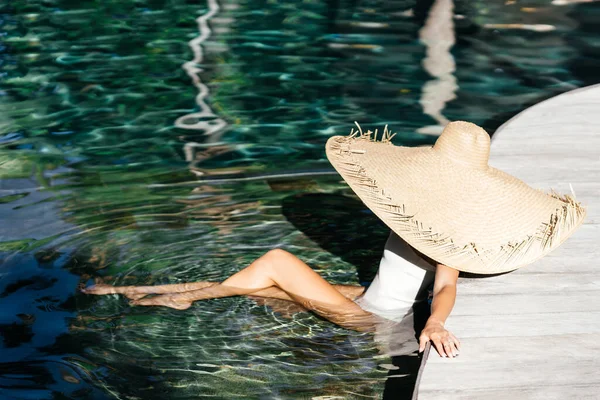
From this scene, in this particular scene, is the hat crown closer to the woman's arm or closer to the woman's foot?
the woman's arm

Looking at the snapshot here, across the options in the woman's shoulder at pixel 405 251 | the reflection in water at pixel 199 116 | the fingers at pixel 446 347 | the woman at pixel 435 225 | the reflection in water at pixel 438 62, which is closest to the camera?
the fingers at pixel 446 347

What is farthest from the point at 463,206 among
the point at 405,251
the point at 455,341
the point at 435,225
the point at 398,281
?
the point at 455,341

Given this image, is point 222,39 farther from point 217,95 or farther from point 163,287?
point 163,287

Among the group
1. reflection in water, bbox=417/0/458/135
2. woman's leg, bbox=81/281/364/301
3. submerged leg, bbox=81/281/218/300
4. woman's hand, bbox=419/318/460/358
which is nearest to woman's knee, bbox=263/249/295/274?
woman's leg, bbox=81/281/364/301

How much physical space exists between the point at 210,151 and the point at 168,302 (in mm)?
2806

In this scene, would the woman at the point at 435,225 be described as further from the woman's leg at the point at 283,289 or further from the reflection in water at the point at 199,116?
the reflection in water at the point at 199,116

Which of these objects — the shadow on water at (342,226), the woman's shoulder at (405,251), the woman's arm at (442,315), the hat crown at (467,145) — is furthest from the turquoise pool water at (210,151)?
the hat crown at (467,145)

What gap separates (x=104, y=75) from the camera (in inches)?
358

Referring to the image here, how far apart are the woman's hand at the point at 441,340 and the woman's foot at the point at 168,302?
1.59 metres

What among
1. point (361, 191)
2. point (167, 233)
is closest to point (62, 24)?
point (167, 233)

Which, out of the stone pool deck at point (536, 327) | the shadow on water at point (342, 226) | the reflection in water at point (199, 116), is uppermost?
the stone pool deck at point (536, 327)

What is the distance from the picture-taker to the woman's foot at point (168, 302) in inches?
185

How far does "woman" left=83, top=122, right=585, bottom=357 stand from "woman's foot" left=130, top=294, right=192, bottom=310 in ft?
1.43

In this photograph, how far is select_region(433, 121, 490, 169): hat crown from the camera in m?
4.04
